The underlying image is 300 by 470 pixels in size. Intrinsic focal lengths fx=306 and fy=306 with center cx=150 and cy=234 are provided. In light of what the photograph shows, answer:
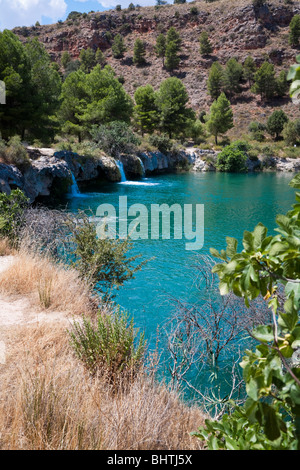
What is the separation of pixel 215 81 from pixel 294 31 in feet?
66.9

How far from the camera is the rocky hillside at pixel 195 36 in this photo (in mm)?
59656

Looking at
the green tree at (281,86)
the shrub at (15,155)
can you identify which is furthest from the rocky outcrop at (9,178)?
the green tree at (281,86)

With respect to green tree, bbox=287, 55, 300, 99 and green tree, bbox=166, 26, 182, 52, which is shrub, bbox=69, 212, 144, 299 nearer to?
green tree, bbox=287, 55, 300, 99

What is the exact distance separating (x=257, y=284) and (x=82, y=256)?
17.6ft

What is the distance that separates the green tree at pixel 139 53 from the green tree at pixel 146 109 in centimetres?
3285

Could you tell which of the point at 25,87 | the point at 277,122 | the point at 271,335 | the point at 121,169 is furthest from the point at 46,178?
the point at 277,122

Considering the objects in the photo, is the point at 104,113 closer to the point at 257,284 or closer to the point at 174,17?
the point at 257,284

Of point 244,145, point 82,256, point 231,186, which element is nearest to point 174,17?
point 244,145

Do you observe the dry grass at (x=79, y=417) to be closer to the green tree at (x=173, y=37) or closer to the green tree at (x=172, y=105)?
the green tree at (x=172, y=105)

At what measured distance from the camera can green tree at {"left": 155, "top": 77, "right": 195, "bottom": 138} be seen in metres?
40.1

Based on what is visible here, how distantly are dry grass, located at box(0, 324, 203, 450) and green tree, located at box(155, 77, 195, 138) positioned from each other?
135 ft

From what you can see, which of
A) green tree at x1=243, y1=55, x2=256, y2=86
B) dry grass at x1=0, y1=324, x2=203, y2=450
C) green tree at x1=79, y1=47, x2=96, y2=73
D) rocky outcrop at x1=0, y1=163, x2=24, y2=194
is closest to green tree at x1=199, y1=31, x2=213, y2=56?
green tree at x1=243, y1=55, x2=256, y2=86
